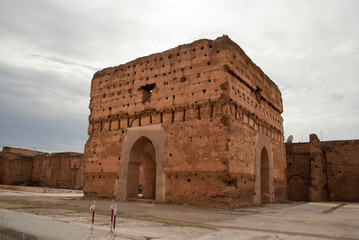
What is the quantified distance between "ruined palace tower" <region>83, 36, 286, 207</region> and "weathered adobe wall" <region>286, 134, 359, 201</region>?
6043 mm

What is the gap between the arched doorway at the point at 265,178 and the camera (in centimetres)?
1403

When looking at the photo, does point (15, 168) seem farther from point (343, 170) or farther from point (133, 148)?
point (343, 170)

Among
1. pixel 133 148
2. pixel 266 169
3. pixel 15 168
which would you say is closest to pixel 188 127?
pixel 133 148

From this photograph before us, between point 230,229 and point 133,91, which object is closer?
point 230,229

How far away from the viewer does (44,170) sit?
96.9 ft

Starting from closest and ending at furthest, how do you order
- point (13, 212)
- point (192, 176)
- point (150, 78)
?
point (13, 212), point (192, 176), point (150, 78)

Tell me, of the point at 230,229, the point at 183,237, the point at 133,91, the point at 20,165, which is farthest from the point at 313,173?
the point at 20,165

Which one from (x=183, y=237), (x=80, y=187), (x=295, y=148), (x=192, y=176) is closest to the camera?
(x=183, y=237)

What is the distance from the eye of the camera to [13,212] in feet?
21.1

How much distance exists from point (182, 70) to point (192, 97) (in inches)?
54.5

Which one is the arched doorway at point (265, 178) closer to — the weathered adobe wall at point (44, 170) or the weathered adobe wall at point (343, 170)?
the weathered adobe wall at point (343, 170)

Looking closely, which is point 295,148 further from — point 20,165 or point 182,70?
point 20,165

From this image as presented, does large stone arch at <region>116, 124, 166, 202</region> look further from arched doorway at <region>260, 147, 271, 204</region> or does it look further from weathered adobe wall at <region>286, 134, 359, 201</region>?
weathered adobe wall at <region>286, 134, 359, 201</region>

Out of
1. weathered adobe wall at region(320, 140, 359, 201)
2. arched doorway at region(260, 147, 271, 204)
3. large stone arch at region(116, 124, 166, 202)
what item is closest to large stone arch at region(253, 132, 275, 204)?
arched doorway at region(260, 147, 271, 204)
